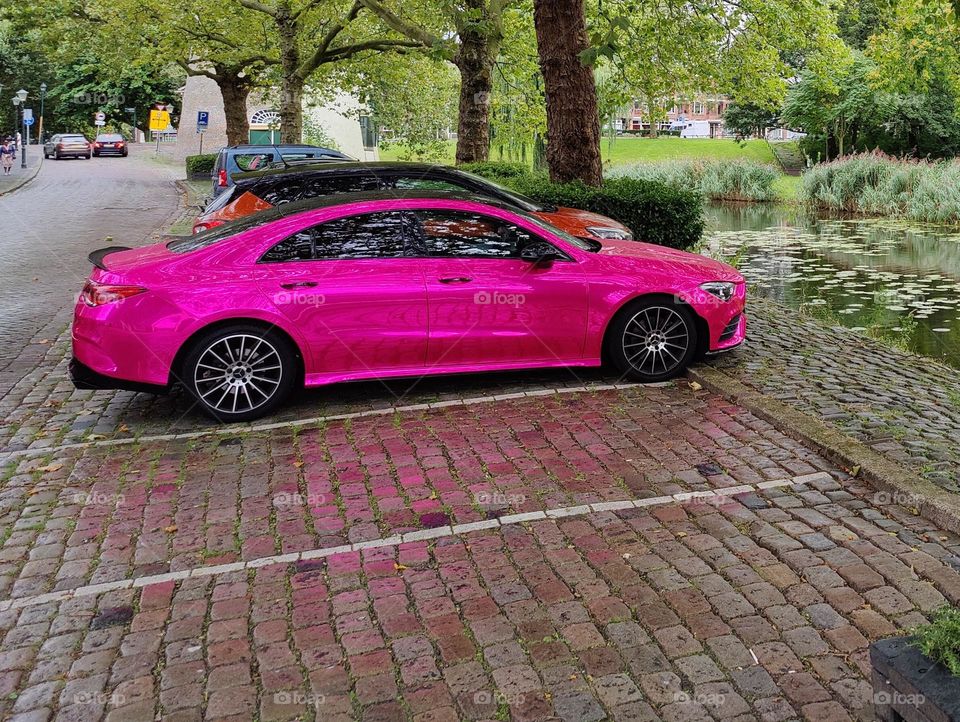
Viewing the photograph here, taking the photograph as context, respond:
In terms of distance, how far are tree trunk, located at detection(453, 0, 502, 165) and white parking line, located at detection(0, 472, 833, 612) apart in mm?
14447

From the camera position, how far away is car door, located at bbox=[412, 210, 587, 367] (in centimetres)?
736

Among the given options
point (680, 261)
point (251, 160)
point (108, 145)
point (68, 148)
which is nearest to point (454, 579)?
point (680, 261)

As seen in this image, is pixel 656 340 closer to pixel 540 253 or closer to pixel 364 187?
pixel 540 253

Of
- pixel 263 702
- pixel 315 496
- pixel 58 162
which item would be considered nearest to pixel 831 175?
pixel 315 496

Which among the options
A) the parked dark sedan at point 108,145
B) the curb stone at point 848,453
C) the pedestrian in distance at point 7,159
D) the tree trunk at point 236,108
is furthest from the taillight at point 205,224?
the parked dark sedan at point 108,145

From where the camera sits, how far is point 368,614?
14.1 ft

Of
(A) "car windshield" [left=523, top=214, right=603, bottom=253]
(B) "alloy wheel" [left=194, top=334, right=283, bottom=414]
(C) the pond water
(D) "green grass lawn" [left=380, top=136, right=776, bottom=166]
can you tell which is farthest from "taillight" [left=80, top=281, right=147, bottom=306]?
(D) "green grass lawn" [left=380, top=136, right=776, bottom=166]

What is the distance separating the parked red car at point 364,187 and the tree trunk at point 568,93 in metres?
1.39

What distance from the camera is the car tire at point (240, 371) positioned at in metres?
6.91

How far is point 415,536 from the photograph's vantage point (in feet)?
16.7

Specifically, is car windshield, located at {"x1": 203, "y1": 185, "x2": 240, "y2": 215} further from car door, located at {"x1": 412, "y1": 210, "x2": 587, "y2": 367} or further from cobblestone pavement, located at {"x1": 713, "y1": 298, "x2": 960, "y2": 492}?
cobblestone pavement, located at {"x1": 713, "y1": 298, "x2": 960, "y2": 492}

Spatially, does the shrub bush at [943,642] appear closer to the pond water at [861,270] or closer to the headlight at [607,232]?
the pond water at [861,270]

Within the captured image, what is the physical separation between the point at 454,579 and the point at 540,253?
3.58 meters

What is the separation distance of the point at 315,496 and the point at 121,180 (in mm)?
39990
